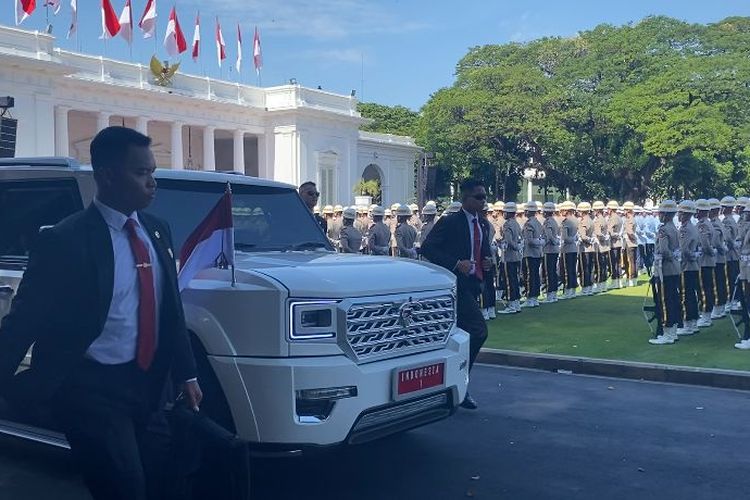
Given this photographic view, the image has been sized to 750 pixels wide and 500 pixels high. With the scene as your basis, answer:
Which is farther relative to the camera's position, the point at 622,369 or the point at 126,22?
the point at 126,22

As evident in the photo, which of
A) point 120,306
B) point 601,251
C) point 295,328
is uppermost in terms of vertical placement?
point 601,251

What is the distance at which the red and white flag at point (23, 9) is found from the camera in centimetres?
3775

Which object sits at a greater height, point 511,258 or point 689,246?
point 689,246

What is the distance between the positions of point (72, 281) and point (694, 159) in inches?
1823

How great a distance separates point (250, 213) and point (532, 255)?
37.3 feet

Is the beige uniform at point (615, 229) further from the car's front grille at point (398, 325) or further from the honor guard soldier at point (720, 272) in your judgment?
the car's front grille at point (398, 325)

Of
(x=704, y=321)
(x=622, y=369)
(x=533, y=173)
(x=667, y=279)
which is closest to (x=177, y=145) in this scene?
(x=533, y=173)

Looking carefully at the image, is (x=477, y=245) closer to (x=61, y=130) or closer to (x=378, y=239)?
(x=378, y=239)

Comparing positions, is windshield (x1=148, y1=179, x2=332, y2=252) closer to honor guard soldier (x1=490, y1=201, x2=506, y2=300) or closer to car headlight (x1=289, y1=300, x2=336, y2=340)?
car headlight (x1=289, y1=300, x2=336, y2=340)

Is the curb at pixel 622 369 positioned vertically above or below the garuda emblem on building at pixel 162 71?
below

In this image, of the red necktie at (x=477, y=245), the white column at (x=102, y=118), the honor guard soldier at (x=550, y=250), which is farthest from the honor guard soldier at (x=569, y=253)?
the white column at (x=102, y=118)

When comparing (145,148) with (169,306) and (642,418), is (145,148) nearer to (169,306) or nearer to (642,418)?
(169,306)

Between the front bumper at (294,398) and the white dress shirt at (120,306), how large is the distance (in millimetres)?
1400

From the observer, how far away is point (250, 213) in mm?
6492
